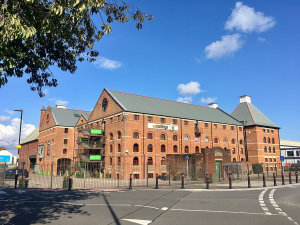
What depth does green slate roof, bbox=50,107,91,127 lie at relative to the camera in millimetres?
54438

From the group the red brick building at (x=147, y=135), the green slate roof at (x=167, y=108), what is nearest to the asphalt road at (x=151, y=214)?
the red brick building at (x=147, y=135)

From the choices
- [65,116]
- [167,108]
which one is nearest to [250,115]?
[167,108]

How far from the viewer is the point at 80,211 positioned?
1029 cm

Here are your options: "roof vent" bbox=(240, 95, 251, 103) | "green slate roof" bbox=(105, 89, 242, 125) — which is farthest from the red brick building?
"roof vent" bbox=(240, 95, 251, 103)

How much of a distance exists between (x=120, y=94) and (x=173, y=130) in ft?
38.0

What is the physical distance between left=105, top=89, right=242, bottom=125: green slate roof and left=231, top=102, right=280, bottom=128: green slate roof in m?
2.54

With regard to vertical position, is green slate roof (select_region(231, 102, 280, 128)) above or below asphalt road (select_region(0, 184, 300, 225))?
above

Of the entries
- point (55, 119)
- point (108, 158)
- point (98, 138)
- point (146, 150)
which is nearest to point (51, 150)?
point (55, 119)

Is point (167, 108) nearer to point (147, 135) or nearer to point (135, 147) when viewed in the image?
point (147, 135)

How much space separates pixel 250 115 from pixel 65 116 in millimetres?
42558

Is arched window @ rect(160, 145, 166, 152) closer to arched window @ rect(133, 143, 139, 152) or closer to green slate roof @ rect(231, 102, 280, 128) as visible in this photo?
arched window @ rect(133, 143, 139, 152)

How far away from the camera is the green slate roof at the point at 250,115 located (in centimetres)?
5691

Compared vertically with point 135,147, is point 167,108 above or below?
above

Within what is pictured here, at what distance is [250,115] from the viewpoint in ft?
190
